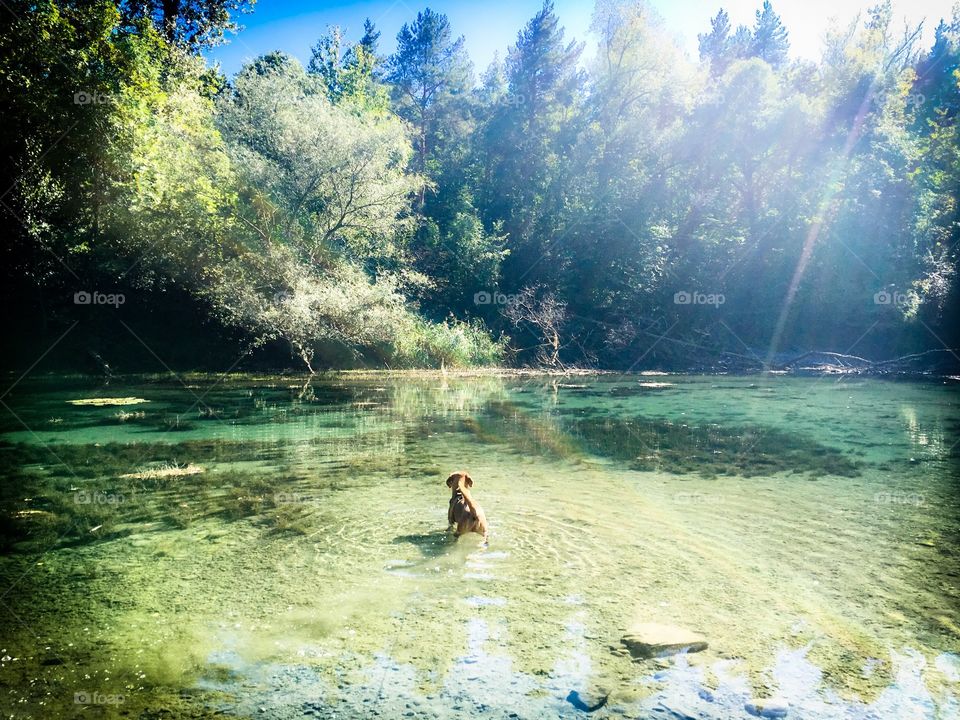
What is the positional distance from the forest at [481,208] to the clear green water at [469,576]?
43.3ft

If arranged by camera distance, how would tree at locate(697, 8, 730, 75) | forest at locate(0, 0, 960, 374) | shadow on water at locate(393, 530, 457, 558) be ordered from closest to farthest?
shadow on water at locate(393, 530, 457, 558), forest at locate(0, 0, 960, 374), tree at locate(697, 8, 730, 75)

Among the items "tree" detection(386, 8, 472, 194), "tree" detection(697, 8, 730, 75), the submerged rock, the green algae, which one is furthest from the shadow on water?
"tree" detection(697, 8, 730, 75)

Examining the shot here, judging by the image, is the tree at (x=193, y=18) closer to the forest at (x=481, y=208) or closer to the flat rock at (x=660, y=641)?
the forest at (x=481, y=208)

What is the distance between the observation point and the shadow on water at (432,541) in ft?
21.0

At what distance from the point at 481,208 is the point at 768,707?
37508 millimetres

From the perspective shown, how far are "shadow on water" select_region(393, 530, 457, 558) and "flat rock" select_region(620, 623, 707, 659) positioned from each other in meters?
2.14

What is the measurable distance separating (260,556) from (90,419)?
1064 centimetres

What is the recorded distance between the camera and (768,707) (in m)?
3.81

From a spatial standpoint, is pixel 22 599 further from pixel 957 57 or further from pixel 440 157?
pixel 957 57

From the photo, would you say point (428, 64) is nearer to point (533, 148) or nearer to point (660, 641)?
point (533, 148)

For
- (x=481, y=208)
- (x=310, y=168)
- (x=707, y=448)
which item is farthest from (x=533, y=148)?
(x=707, y=448)

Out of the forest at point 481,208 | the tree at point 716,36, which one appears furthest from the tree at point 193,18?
the tree at point 716,36

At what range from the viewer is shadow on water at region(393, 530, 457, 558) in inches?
251

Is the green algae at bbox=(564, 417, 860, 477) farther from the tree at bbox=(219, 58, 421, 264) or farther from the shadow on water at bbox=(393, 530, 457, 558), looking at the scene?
the tree at bbox=(219, 58, 421, 264)
